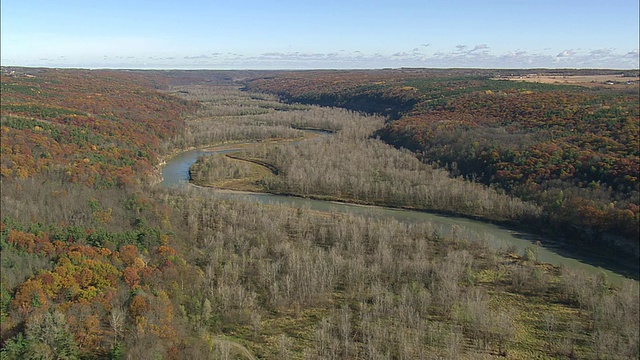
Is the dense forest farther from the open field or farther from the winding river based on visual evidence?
the open field

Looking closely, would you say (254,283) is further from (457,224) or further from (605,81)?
(605,81)

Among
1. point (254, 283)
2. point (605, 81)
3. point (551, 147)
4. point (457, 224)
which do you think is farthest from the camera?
point (605, 81)

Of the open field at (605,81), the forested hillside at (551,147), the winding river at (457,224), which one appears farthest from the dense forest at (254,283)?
the open field at (605,81)

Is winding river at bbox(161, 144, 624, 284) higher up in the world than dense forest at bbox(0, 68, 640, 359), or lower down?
lower down

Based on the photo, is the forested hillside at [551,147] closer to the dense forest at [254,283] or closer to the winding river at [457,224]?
the winding river at [457,224]

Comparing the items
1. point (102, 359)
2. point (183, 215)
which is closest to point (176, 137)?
point (183, 215)

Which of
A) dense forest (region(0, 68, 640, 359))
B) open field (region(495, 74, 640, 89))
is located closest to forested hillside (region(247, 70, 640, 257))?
dense forest (region(0, 68, 640, 359))

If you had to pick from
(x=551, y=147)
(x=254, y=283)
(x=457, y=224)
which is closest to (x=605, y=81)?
(x=551, y=147)
